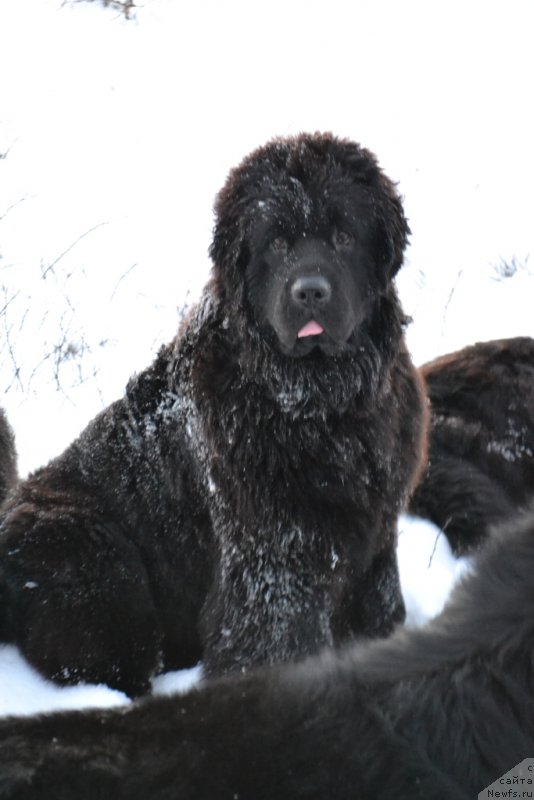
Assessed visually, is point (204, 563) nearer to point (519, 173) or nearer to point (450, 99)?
point (519, 173)

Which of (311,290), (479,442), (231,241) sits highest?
(231,241)

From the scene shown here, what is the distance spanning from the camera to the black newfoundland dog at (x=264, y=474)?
12.2 ft

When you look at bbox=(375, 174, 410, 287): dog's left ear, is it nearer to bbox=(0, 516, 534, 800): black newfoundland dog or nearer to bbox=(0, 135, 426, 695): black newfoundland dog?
bbox=(0, 135, 426, 695): black newfoundland dog

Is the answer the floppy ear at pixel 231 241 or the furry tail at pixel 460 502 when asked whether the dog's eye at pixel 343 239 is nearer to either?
the floppy ear at pixel 231 241

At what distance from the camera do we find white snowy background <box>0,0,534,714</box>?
7278 mm

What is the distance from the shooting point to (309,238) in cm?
375

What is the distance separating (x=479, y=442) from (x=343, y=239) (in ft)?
5.47

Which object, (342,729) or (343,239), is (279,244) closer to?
(343,239)

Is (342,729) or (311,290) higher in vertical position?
(311,290)

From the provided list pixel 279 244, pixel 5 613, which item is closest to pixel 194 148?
pixel 279 244

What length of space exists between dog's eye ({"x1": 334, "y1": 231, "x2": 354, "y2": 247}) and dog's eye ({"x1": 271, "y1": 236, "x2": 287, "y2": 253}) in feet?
0.65

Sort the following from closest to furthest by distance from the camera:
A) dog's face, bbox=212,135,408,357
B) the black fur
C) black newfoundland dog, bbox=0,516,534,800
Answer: black newfoundland dog, bbox=0,516,534,800 < dog's face, bbox=212,135,408,357 < the black fur

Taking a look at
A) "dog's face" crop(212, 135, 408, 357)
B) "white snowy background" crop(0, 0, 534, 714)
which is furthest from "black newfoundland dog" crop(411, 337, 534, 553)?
"white snowy background" crop(0, 0, 534, 714)

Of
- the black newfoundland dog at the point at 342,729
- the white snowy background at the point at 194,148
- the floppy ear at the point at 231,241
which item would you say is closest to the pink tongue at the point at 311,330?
the floppy ear at the point at 231,241
